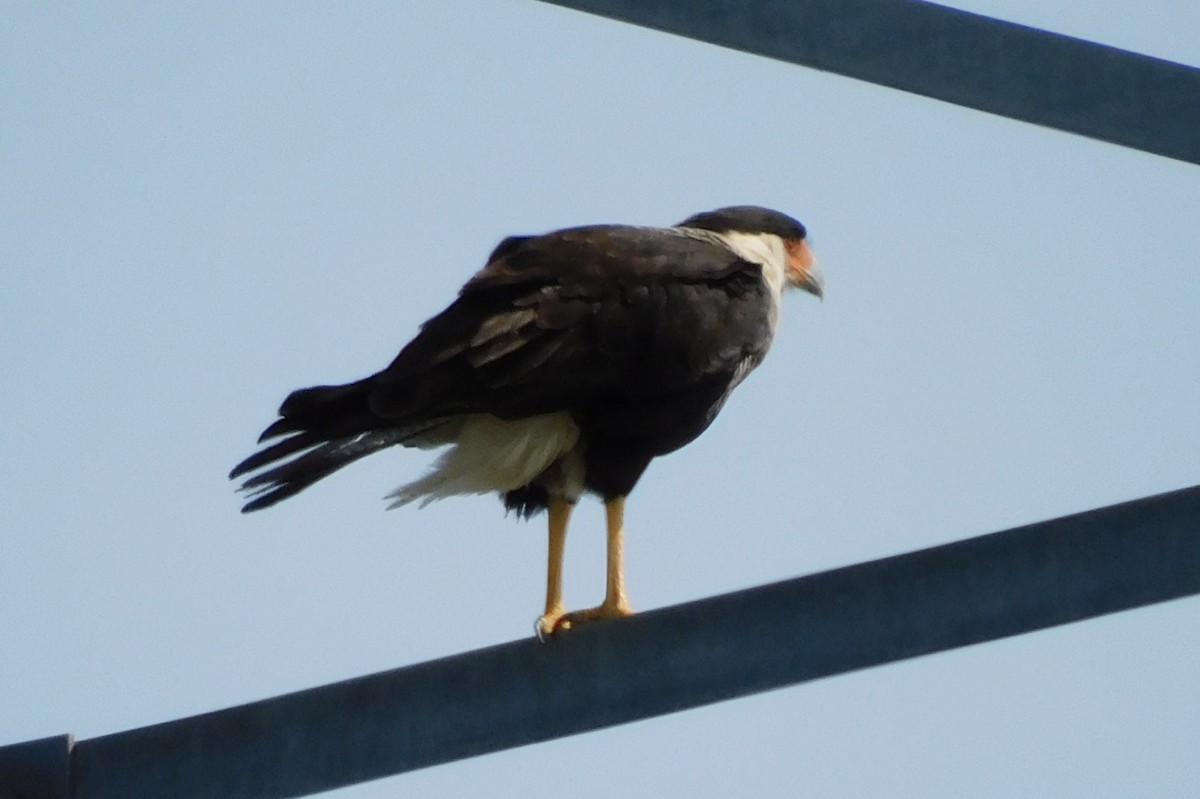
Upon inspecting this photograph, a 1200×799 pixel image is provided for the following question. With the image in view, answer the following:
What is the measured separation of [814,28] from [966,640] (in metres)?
1.25

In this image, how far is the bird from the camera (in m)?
4.66

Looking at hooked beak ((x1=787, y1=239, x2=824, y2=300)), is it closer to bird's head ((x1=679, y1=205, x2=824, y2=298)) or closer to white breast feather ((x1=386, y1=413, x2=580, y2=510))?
bird's head ((x1=679, y1=205, x2=824, y2=298))

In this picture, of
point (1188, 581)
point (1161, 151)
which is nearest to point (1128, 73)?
point (1161, 151)

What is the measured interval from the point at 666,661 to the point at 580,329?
1961mm

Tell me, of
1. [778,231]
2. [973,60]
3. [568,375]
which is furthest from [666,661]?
[778,231]

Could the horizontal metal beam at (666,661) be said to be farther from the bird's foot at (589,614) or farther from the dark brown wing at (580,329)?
the bird's foot at (589,614)

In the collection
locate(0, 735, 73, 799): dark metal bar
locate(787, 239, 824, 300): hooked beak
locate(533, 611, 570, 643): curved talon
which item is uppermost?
locate(787, 239, 824, 300): hooked beak

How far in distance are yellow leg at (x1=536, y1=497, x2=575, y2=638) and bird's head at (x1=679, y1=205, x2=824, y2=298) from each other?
127 centimetres

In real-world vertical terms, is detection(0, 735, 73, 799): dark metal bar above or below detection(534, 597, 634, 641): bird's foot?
below

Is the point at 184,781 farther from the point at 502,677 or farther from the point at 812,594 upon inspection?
the point at 812,594

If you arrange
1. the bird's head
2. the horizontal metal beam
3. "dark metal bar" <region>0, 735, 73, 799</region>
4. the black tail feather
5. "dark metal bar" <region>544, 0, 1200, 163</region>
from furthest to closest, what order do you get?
the bird's head < the black tail feather < "dark metal bar" <region>544, 0, 1200, 163</region> < "dark metal bar" <region>0, 735, 73, 799</region> < the horizontal metal beam

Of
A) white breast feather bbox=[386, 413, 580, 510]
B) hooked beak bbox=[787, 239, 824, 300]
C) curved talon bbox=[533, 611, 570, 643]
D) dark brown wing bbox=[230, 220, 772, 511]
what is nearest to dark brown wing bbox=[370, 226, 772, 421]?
dark brown wing bbox=[230, 220, 772, 511]

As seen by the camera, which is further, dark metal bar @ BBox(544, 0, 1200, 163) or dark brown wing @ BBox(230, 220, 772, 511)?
dark brown wing @ BBox(230, 220, 772, 511)

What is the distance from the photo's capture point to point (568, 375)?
489 centimetres
